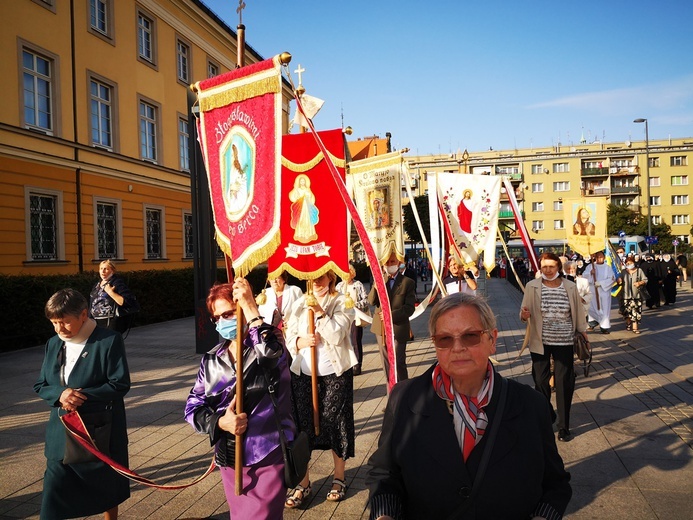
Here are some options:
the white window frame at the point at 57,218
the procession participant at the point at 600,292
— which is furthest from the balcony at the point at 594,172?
the white window frame at the point at 57,218

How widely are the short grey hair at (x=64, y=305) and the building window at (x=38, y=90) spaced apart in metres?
15.2

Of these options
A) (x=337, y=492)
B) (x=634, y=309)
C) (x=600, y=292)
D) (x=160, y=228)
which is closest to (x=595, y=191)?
(x=160, y=228)

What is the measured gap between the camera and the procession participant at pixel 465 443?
203cm

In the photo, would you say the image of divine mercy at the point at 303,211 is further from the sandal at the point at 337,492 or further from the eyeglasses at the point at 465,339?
the eyeglasses at the point at 465,339

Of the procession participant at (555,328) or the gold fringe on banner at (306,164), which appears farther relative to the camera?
the procession participant at (555,328)

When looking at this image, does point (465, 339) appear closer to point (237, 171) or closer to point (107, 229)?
point (237, 171)

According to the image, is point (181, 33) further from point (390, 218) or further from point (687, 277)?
point (687, 277)

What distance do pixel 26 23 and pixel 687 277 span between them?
39955 mm

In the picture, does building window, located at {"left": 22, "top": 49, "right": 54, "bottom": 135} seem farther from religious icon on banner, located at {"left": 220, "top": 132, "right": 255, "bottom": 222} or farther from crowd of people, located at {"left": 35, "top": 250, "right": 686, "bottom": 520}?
religious icon on banner, located at {"left": 220, "top": 132, "right": 255, "bottom": 222}

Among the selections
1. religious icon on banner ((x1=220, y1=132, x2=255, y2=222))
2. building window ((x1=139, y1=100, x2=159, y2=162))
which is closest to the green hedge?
building window ((x1=139, y1=100, x2=159, y2=162))

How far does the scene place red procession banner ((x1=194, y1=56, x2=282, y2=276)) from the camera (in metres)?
3.43

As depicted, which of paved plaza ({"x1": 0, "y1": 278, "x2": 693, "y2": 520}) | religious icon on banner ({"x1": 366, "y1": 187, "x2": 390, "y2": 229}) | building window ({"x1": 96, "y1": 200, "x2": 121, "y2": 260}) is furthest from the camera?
building window ({"x1": 96, "y1": 200, "x2": 121, "y2": 260})

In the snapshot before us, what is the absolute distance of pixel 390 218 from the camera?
7.83 meters

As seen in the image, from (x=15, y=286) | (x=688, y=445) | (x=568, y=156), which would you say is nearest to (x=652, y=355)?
(x=688, y=445)
